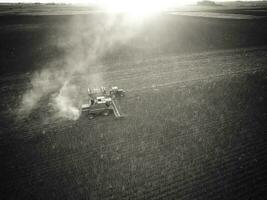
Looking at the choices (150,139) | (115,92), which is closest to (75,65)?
(115,92)

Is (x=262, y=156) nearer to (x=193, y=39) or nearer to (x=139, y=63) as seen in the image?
(x=139, y=63)

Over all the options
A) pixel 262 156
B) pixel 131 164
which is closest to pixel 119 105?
pixel 131 164

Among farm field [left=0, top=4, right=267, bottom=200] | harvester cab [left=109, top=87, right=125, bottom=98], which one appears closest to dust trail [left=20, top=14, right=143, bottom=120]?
farm field [left=0, top=4, right=267, bottom=200]

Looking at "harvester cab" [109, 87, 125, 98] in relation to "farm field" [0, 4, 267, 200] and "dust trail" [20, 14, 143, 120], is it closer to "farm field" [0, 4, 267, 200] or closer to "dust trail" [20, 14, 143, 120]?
"farm field" [0, 4, 267, 200]

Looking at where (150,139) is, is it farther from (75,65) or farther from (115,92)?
(75,65)

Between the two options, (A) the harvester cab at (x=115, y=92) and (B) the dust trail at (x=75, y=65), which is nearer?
(B) the dust trail at (x=75, y=65)

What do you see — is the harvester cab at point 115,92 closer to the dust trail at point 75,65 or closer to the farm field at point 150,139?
the farm field at point 150,139

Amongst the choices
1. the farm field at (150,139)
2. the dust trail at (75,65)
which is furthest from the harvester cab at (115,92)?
the dust trail at (75,65)
